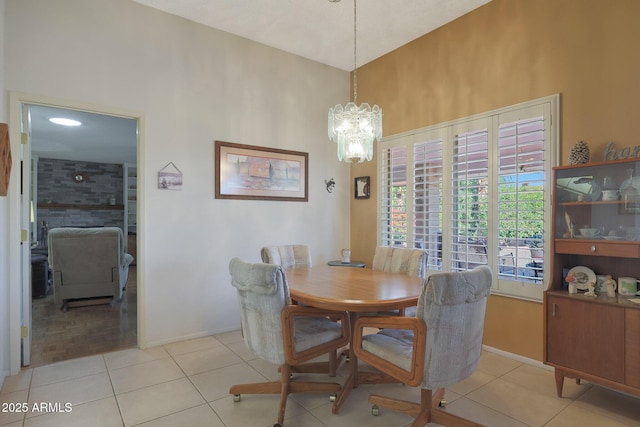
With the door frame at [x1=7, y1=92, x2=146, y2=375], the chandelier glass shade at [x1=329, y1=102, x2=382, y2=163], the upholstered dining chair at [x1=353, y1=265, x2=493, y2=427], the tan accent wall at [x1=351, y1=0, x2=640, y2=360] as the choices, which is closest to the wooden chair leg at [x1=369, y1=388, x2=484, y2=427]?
the upholstered dining chair at [x1=353, y1=265, x2=493, y2=427]

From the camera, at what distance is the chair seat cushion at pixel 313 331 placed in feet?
6.68

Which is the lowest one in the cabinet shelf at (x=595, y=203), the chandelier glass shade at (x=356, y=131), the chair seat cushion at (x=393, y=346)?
the chair seat cushion at (x=393, y=346)

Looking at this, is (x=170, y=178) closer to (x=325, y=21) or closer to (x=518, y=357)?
(x=325, y=21)

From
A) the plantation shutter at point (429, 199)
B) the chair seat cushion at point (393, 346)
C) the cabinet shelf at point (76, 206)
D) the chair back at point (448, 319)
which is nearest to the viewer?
the chair back at point (448, 319)

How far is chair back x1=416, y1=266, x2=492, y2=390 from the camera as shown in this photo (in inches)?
65.2

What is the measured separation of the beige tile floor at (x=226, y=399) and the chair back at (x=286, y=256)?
0.87 metres

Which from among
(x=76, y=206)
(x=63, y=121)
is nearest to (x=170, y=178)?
(x=63, y=121)

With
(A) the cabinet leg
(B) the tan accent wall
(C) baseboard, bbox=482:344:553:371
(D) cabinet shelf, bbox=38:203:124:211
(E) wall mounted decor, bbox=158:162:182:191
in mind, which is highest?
(B) the tan accent wall

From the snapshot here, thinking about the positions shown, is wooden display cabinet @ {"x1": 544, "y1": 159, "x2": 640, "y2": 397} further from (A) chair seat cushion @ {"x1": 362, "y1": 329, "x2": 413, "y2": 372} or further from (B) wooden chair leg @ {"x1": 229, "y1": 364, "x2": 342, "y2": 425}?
(B) wooden chair leg @ {"x1": 229, "y1": 364, "x2": 342, "y2": 425}

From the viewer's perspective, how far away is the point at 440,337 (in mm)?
1685

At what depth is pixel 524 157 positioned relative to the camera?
9.36 ft

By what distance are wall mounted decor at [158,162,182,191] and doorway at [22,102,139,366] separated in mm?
344

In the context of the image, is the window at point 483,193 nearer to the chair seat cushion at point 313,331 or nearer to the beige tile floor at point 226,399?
the beige tile floor at point 226,399

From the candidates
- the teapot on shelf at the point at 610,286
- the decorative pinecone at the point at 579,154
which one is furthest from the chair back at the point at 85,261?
the teapot on shelf at the point at 610,286
